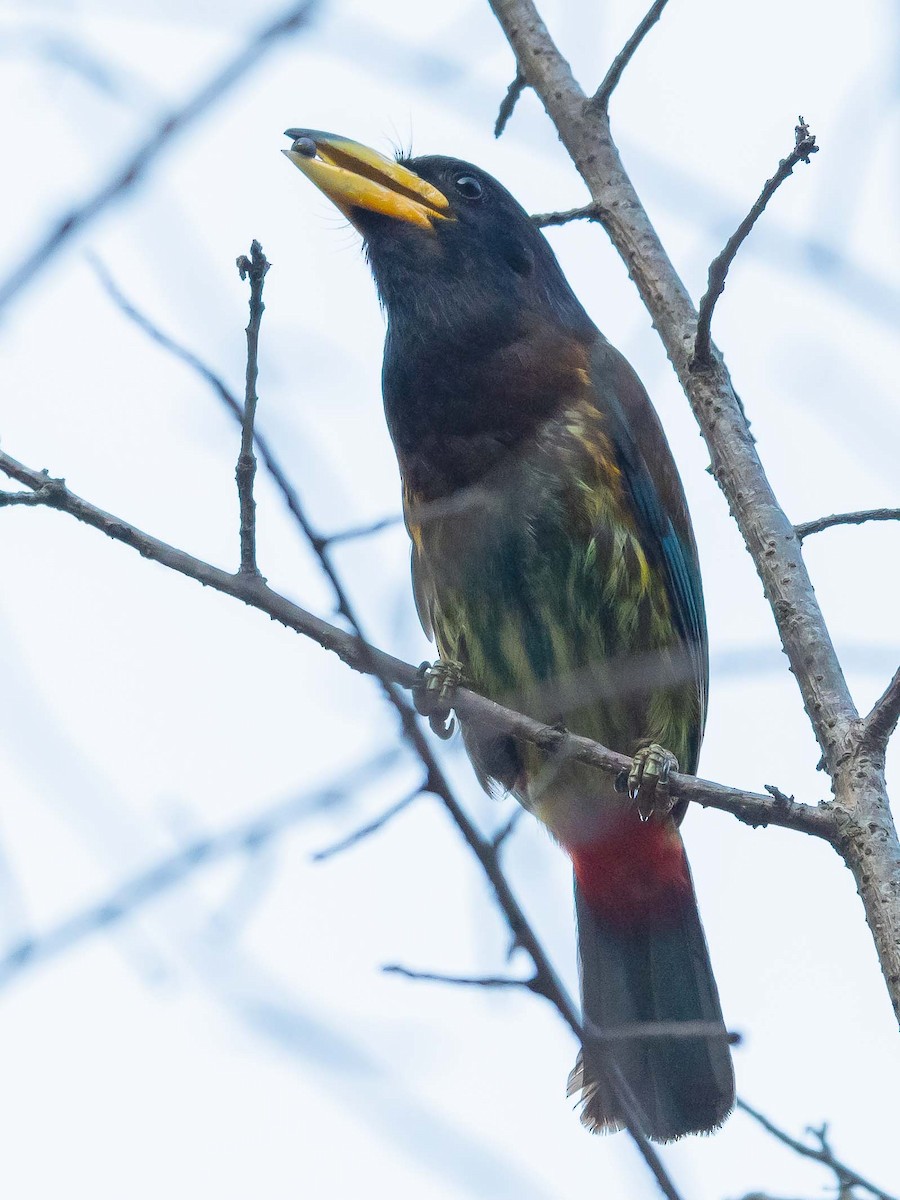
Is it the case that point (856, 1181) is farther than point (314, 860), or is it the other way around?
point (856, 1181)

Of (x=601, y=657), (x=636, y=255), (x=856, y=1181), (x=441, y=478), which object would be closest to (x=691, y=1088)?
(x=601, y=657)

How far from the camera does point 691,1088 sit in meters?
3.38

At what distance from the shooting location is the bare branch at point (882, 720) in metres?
2.25

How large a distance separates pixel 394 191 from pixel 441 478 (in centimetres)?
94

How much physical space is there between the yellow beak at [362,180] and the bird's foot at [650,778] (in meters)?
1.62

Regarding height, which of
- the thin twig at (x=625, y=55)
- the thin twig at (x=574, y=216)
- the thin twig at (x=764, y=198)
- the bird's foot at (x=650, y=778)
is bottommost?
the bird's foot at (x=650, y=778)

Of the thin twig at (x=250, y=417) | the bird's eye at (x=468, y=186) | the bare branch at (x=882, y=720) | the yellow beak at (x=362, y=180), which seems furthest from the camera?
the bird's eye at (x=468, y=186)

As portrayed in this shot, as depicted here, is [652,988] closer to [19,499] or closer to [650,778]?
[650,778]

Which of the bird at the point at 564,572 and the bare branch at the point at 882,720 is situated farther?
the bird at the point at 564,572

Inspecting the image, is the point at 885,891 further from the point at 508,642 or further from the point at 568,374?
the point at 568,374

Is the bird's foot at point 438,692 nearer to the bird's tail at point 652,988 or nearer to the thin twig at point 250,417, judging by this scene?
the bird's tail at point 652,988

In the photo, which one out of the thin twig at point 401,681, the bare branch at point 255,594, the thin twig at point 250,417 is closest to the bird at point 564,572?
the thin twig at point 401,681

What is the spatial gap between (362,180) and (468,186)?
0.45 meters

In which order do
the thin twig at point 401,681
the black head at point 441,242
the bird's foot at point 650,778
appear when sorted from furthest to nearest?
the black head at point 441,242
the bird's foot at point 650,778
the thin twig at point 401,681
